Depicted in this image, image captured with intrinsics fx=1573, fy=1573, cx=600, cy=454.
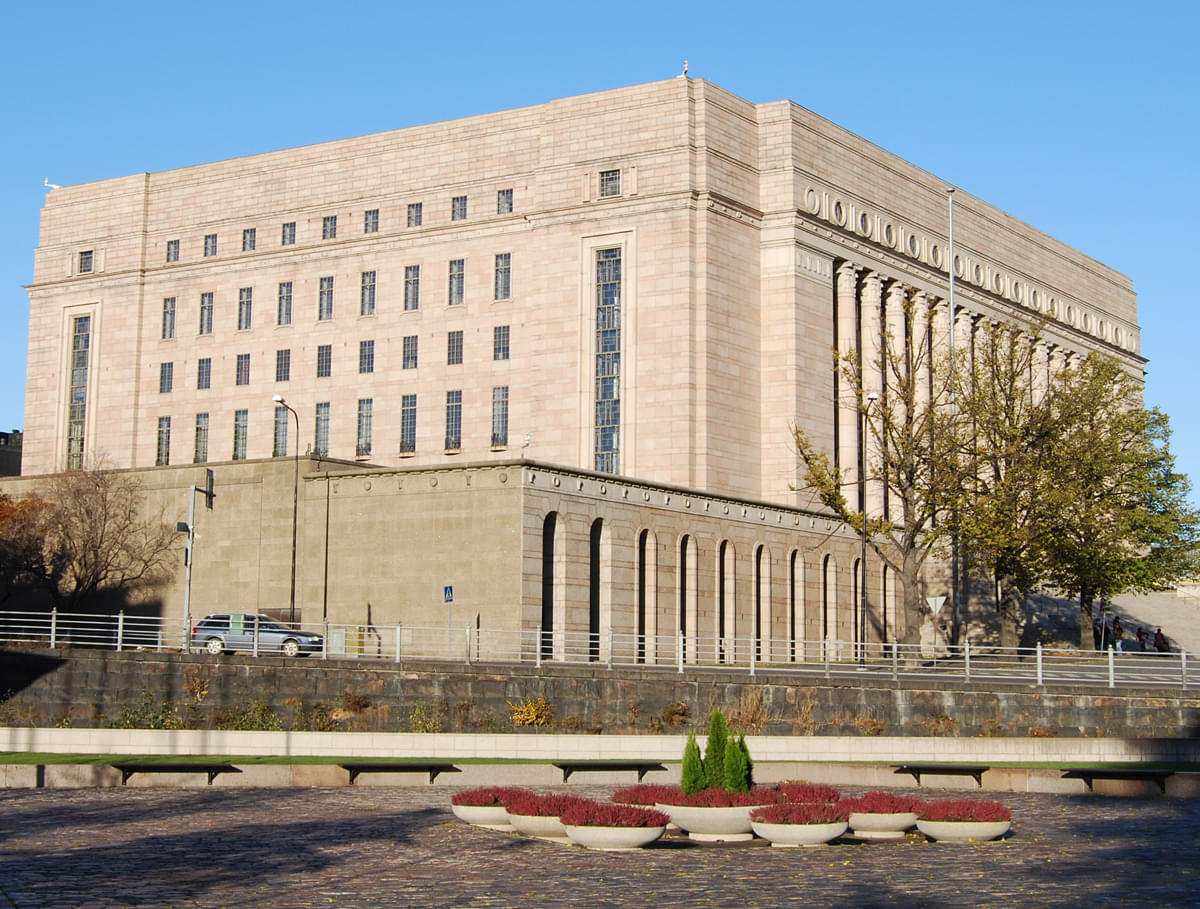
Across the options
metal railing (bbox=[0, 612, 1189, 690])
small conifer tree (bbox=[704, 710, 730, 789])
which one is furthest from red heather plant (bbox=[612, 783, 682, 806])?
metal railing (bbox=[0, 612, 1189, 690])

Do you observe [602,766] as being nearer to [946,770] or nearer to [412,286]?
[946,770]

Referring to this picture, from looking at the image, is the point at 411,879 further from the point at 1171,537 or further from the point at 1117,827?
the point at 1171,537

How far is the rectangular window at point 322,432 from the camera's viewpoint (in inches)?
3415

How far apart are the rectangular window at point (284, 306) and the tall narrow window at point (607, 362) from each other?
68.0 ft

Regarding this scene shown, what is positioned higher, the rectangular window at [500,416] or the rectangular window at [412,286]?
the rectangular window at [412,286]

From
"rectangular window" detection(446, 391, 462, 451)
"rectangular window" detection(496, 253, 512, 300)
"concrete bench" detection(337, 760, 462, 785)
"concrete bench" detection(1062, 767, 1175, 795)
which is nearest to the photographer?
"concrete bench" detection(1062, 767, 1175, 795)

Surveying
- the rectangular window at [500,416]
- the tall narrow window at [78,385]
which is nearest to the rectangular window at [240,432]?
the tall narrow window at [78,385]

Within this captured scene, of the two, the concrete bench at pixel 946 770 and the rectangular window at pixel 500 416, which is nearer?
the concrete bench at pixel 946 770

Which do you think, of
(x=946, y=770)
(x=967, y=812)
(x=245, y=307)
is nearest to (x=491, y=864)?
(x=967, y=812)

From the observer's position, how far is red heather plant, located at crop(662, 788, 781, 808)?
22469 millimetres

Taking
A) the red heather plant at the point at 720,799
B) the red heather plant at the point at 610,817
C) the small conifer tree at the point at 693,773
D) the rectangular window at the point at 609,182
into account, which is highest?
the rectangular window at the point at 609,182

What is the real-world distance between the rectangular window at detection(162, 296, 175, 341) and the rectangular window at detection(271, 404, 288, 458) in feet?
33.8

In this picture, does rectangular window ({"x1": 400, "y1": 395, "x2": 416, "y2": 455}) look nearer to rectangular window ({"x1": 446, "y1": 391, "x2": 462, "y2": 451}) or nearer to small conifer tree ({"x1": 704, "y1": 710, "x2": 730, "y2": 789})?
rectangular window ({"x1": 446, "y1": 391, "x2": 462, "y2": 451})

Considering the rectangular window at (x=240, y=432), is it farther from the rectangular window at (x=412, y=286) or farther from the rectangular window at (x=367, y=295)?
the rectangular window at (x=412, y=286)
